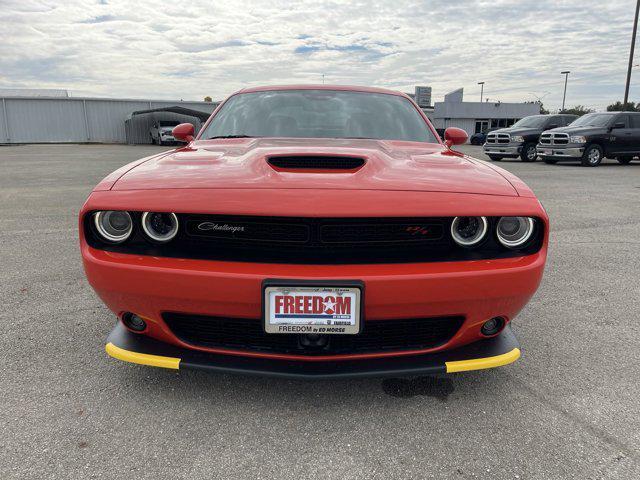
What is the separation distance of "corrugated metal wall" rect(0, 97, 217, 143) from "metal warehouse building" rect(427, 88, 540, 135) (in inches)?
1021

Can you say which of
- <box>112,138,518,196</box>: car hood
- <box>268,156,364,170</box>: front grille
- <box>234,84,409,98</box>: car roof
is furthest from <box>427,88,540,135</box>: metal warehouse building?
<box>268,156,364,170</box>: front grille

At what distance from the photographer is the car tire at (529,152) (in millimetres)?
16406

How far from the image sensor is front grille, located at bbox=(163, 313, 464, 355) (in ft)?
5.93

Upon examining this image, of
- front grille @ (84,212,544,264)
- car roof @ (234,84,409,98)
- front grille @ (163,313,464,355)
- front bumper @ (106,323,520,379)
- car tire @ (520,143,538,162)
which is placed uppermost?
car roof @ (234,84,409,98)

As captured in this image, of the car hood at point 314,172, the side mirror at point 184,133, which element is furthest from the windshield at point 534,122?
the car hood at point 314,172

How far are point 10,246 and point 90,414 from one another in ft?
11.2

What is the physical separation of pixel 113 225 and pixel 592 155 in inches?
627

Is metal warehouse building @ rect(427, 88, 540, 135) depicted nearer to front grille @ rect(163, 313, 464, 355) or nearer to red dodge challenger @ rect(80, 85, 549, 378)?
red dodge challenger @ rect(80, 85, 549, 378)

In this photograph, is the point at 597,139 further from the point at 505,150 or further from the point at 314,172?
the point at 314,172

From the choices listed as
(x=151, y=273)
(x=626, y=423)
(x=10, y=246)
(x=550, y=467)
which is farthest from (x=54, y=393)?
(x=10, y=246)

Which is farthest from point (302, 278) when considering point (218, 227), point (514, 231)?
point (514, 231)

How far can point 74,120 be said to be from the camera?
3384 cm

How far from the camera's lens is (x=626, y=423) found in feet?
6.08

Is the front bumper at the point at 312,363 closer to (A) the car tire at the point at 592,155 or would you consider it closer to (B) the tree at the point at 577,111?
(A) the car tire at the point at 592,155
